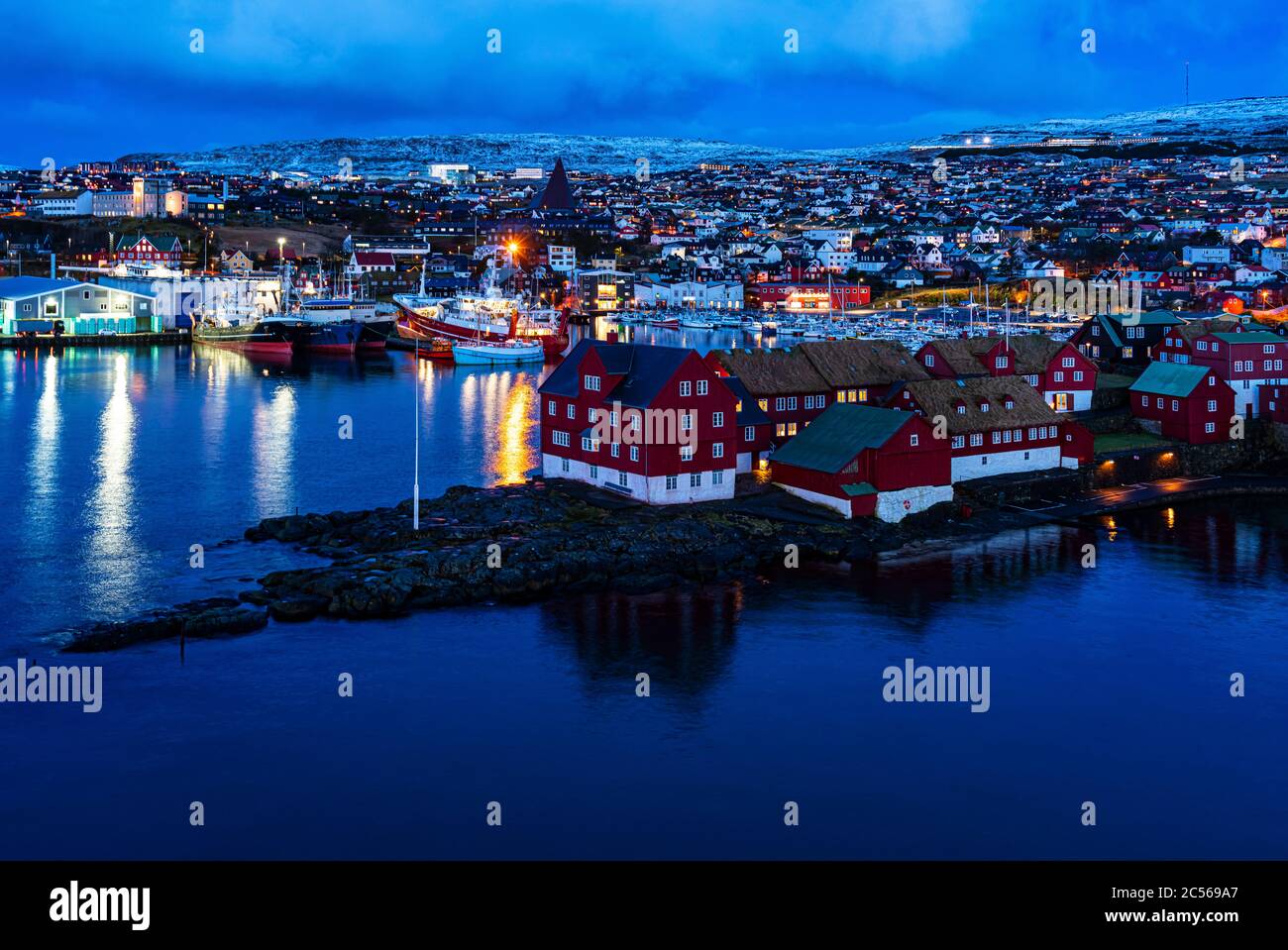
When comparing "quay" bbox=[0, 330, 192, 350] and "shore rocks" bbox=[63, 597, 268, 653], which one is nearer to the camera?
"shore rocks" bbox=[63, 597, 268, 653]

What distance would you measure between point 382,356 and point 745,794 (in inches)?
1471

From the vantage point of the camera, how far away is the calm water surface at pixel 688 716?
942cm

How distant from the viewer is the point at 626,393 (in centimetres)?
1783

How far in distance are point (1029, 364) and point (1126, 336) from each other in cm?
542

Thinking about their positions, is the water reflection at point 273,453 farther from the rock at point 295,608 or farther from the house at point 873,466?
the house at point 873,466

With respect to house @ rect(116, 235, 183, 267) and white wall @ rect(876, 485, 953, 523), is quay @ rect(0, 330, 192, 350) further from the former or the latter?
white wall @ rect(876, 485, 953, 523)

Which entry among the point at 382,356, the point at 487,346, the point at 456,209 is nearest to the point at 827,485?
the point at 487,346

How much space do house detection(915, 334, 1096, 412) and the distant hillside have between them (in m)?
123

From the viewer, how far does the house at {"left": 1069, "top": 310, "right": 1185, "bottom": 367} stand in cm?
2770

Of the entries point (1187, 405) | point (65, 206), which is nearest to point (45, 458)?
point (1187, 405)

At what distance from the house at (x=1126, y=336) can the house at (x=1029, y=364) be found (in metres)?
4.04

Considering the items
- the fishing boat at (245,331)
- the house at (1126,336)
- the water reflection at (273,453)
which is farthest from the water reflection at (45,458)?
the house at (1126,336)

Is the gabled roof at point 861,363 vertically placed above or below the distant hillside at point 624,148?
below
